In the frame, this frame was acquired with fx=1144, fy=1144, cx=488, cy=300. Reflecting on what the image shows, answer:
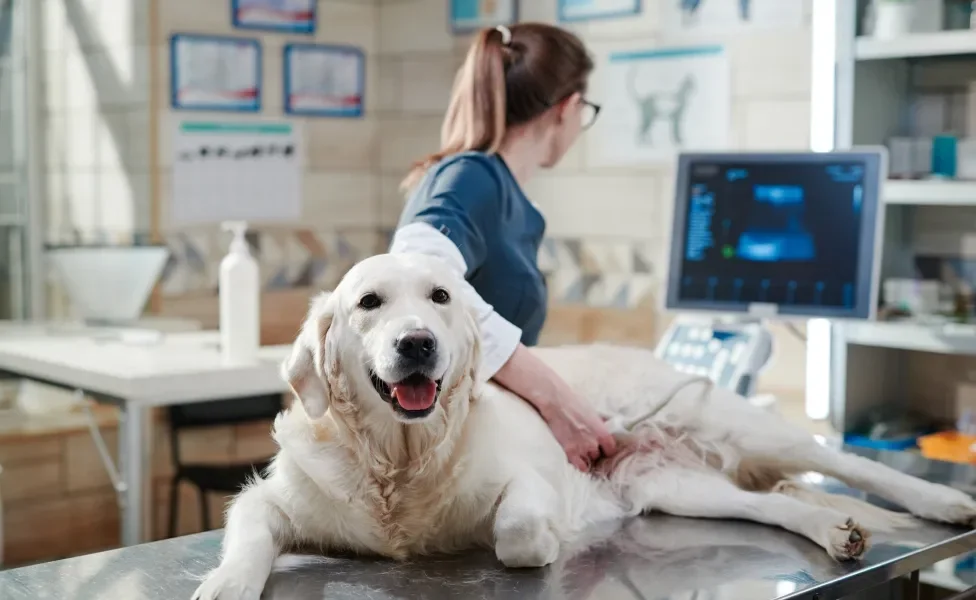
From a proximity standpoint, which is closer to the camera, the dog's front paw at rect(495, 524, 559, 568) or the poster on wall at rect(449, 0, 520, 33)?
the dog's front paw at rect(495, 524, 559, 568)

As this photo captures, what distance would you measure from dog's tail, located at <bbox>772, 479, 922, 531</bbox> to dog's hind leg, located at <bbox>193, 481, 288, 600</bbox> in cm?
80

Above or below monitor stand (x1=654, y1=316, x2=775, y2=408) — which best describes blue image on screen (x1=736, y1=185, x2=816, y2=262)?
above

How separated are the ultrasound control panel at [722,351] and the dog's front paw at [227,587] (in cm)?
130

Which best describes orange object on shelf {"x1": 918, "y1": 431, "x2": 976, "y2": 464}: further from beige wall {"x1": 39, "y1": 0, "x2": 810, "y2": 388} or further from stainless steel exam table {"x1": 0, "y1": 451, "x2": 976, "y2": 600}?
stainless steel exam table {"x1": 0, "y1": 451, "x2": 976, "y2": 600}

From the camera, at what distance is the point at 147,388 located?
106 inches

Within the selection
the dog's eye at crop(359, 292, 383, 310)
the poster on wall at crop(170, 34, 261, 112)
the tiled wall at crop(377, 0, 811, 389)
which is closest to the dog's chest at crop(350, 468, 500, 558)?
the dog's eye at crop(359, 292, 383, 310)

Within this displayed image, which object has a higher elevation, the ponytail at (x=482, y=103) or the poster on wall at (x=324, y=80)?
the poster on wall at (x=324, y=80)

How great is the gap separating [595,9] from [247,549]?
9.08 feet

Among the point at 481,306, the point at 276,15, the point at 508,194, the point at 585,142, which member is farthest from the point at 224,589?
the point at 276,15

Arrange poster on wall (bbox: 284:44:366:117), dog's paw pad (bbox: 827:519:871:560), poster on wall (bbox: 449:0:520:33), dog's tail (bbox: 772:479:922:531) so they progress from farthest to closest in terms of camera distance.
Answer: poster on wall (bbox: 284:44:366:117) < poster on wall (bbox: 449:0:520:33) < dog's tail (bbox: 772:479:922:531) < dog's paw pad (bbox: 827:519:871:560)

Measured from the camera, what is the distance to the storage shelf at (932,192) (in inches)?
109

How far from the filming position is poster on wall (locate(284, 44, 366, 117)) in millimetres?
4398

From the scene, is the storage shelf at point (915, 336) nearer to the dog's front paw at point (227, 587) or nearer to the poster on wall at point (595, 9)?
the poster on wall at point (595, 9)

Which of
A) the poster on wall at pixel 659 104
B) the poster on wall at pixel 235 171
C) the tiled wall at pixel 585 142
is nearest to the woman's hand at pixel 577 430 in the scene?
the tiled wall at pixel 585 142
